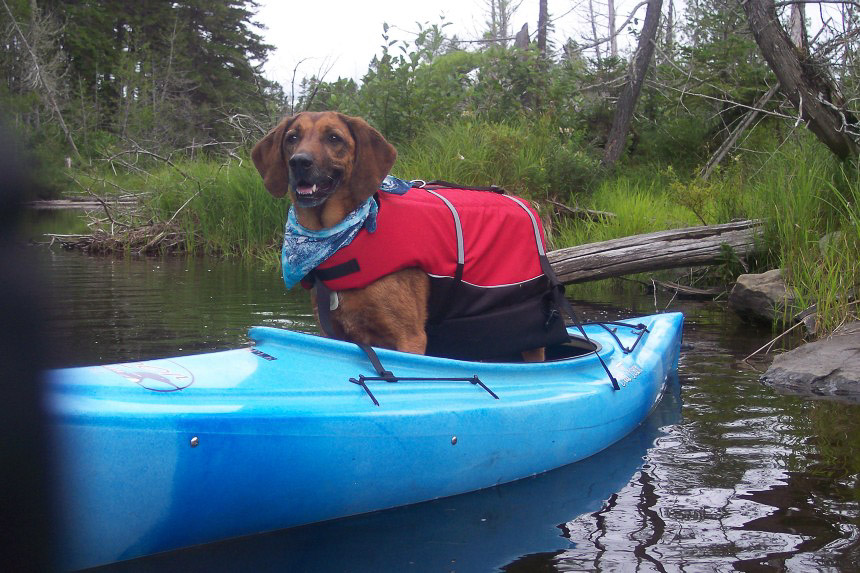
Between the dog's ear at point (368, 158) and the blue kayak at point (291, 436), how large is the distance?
2.38ft

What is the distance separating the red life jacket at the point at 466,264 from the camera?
3.40 metres

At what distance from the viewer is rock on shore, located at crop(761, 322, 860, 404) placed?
4.49 m

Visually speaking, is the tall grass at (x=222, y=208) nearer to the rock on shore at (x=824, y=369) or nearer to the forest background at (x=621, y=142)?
the forest background at (x=621, y=142)

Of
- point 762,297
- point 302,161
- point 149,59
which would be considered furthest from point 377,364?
point 149,59

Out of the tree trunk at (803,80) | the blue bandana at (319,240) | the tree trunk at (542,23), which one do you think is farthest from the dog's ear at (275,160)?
the tree trunk at (542,23)

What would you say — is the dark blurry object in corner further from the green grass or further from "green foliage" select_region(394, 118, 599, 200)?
"green foliage" select_region(394, 118, 599, 200)

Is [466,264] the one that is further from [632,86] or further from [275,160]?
[632,86]

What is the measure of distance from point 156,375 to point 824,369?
11.9ft

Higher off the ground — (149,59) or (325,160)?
(149,59)

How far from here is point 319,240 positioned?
340cm

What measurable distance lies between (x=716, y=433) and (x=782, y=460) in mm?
463

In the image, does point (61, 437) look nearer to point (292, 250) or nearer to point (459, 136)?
point (292, 250)

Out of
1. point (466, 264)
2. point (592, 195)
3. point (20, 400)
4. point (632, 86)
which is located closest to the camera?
point (20, 400)

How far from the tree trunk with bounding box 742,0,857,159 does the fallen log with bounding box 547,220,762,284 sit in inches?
41.1
